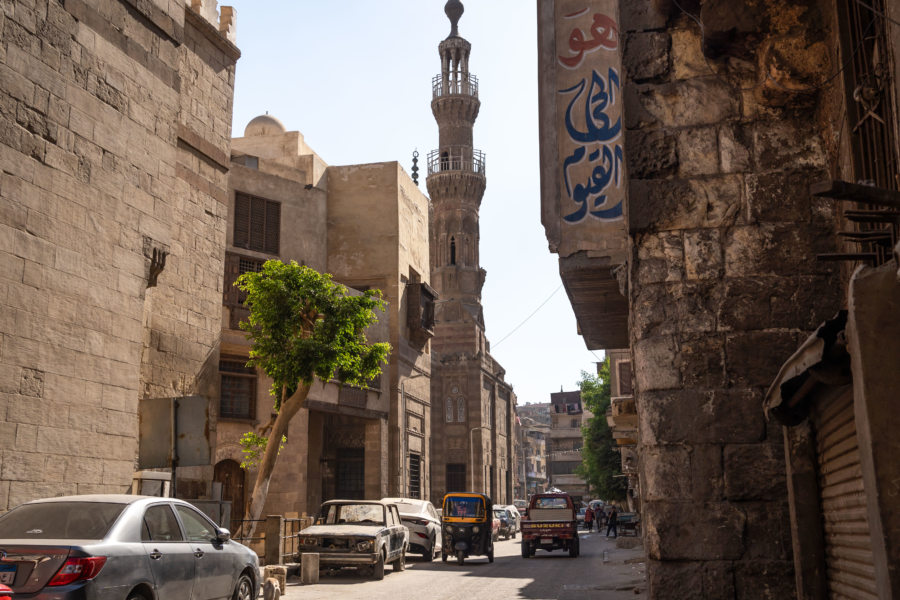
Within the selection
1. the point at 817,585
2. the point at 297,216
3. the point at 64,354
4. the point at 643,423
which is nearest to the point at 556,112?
the point at 643,423

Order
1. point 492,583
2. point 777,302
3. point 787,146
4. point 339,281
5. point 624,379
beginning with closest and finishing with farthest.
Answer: point 777,302 < point 787,146 < point 492,583 < point 624,379 < point 339,281

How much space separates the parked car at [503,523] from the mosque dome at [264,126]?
18.7 m

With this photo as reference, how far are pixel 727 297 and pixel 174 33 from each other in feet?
38.5

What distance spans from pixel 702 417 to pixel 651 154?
2.01m

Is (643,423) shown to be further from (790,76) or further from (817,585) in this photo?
(790,76)

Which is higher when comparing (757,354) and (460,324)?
(460,324)

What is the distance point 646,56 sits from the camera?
21.8ft

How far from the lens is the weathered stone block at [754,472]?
5.73 meters

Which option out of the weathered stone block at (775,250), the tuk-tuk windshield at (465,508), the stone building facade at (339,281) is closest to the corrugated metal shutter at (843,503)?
the weathered stone block at (775,250)

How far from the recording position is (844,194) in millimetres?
3727

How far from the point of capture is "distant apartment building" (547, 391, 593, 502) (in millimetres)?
102125

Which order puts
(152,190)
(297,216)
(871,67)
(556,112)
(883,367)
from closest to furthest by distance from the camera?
(883,367), (871,67), (556,112), (152,190), (297,216)

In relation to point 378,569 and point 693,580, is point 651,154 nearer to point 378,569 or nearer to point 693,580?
point 693,580

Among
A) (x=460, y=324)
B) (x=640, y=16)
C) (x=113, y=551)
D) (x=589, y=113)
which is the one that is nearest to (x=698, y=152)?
(x=640, y=16)
